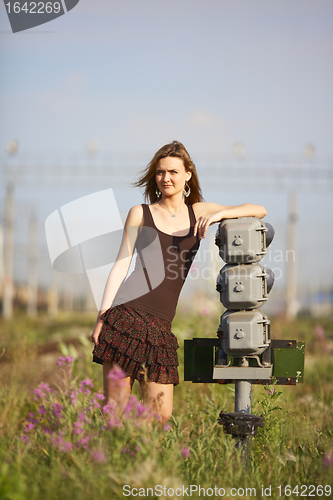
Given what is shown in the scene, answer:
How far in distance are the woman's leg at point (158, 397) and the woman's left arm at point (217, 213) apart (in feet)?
3.00

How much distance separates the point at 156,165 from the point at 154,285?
779 mm

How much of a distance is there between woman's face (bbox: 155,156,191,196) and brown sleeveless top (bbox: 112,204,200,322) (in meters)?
0.23

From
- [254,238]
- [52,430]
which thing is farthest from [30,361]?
[254,238]

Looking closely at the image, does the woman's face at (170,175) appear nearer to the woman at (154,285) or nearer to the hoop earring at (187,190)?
the woman at (154,285)

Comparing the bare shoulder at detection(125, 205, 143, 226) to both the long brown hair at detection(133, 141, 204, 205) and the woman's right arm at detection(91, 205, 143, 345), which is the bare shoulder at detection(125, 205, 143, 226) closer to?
the woman's right arm at detection(91, 205, 143, 345)

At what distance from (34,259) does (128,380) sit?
14.8 metres

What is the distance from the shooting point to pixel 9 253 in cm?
1479

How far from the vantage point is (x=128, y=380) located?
2646mm

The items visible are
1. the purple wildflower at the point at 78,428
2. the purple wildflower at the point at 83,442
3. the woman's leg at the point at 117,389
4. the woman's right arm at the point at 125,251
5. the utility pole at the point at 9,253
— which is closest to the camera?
the purple wildflower at the point at 83,442

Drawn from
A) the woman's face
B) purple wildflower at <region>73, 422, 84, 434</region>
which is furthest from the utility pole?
purple wildflower at <region>73, 422, 84, 434</region>

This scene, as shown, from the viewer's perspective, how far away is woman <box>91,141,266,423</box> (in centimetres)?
262

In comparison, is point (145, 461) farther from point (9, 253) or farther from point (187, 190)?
point (9, 253)

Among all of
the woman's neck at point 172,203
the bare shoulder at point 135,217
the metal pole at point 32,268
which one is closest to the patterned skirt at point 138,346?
the bare shoulder at point 135,217

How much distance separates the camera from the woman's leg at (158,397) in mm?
2585
